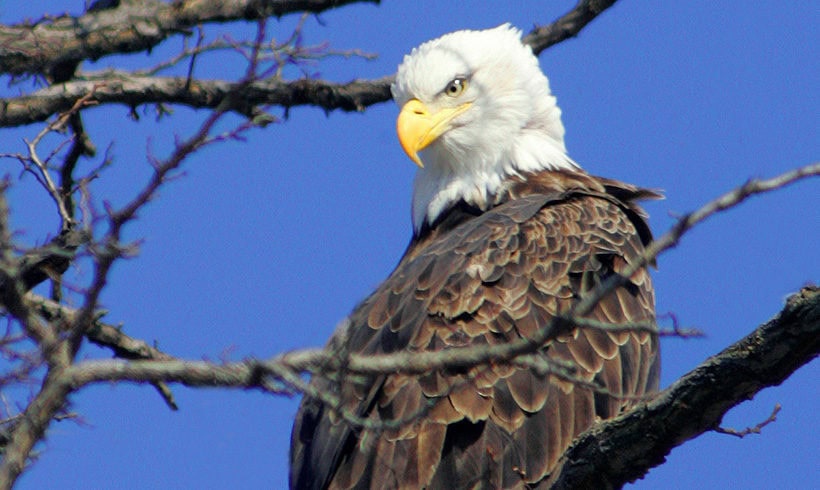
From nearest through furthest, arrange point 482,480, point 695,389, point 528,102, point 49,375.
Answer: point 49,375, point 695,389, point 482,480, point 528,102

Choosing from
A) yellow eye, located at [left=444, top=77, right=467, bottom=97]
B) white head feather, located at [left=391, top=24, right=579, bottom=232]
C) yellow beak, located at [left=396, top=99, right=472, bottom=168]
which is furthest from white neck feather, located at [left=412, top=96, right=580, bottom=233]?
yellow eye, located at [left=444, top=77, right=467, bottom=97]

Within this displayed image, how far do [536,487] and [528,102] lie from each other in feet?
Answer: 7.23

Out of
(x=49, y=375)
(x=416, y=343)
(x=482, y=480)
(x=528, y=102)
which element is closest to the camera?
(x=49, y=375)

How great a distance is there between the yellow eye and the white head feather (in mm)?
17

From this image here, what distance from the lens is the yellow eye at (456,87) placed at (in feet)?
18.5

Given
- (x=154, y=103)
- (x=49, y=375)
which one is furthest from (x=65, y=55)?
(x=49, y=375)

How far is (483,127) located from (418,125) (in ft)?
1.31

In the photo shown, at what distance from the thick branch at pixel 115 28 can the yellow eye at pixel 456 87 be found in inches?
33.3

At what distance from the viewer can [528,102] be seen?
5.81 m

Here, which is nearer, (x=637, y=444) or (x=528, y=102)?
(x=637, y=444)

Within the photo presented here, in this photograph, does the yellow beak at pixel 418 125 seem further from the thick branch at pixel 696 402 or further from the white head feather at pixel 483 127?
the thick branch at pixel 696 402

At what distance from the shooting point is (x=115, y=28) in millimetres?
4641

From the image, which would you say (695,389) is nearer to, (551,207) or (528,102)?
(551,207)

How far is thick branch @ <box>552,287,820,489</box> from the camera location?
114 inches
